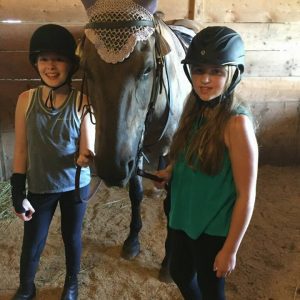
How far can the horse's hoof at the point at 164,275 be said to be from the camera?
2.00 meters

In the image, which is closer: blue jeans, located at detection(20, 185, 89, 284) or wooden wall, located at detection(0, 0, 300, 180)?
blue jeans, located at detection(20, 185, 89, 284)

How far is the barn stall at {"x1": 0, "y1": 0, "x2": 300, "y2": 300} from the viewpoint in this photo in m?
2.00

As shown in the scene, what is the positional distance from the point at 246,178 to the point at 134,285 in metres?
1.20

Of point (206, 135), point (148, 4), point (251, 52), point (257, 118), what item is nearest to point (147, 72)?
point (148, 4)

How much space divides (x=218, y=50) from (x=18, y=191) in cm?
106

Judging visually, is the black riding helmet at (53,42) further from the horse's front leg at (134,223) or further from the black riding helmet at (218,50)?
the horse's front leg at (134,223)

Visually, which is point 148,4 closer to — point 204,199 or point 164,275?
point 204,199

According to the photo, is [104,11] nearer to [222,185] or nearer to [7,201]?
[222,185]

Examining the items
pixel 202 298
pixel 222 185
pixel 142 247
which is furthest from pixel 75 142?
pixel 142 247

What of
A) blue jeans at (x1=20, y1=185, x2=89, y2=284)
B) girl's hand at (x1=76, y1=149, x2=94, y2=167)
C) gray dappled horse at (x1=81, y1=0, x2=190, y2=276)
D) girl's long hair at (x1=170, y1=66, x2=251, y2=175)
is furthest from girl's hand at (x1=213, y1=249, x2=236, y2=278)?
blue jeans at (x1=20, y1=185, x2=89, y2=284)

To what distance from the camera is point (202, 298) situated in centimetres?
138

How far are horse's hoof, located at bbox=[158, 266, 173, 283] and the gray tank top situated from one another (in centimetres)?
80

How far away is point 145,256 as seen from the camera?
224 cm

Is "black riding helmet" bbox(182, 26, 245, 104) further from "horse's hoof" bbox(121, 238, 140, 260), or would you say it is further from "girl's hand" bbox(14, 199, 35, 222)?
"horse's hoof" bbox(121, 238, 140, 260)
